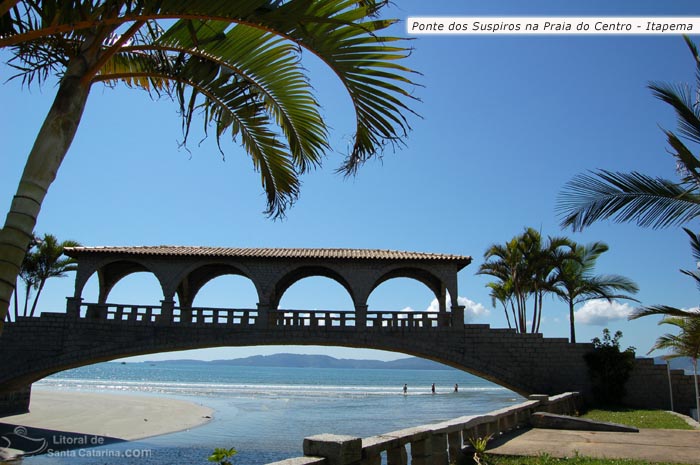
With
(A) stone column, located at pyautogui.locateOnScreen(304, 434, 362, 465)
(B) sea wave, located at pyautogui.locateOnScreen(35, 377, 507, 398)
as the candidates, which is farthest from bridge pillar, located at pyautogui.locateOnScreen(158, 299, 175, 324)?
(B) sea wave, located at pyautogui.locateOnScreen(35, 377, 507, 398)

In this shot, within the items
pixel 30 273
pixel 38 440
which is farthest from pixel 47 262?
pixel 38 440

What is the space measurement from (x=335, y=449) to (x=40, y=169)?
3.17 m

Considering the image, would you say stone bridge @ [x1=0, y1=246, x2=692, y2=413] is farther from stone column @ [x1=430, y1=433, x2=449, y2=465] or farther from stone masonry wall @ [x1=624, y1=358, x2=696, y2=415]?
stone column @ [x1=430, y1=433, x2=449, y2=465]

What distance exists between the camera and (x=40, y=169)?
8.20 ft

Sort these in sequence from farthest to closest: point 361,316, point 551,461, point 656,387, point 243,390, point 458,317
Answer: point 243,390, point 361,316, point 458,317, point 656,387, point 551,461

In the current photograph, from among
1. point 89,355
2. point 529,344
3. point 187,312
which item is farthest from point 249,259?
point 529,344

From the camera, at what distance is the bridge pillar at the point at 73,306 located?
21.4 m

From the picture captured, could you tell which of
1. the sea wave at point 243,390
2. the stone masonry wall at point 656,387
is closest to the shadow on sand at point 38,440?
the stone masonry wall at point 656,387

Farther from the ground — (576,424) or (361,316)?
(361,316)

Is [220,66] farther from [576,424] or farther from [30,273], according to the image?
[30,273]

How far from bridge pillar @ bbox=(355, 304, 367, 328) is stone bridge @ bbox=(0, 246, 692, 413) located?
40mm

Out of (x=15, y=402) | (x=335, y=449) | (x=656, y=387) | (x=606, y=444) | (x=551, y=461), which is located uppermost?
(x=335, y=449)

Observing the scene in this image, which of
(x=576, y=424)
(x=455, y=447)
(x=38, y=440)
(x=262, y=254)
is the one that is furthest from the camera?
(x=262, y=254)

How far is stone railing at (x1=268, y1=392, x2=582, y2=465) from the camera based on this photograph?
4.49m
